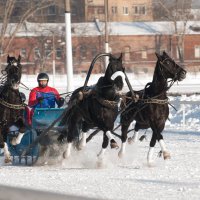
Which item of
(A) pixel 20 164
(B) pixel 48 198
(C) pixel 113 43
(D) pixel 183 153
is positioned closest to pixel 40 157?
(A) pixel 20 164

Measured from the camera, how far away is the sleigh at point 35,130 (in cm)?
1509

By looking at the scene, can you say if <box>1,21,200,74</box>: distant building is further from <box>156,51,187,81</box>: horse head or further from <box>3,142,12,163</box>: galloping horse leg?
<box>156,51,187,81</box>: horse head

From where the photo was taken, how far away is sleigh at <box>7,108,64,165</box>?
15094 mm

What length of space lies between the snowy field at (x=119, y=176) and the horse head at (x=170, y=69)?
1.57 metres

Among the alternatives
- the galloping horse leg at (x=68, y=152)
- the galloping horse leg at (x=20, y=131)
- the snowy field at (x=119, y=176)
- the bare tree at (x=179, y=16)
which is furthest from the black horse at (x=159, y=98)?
the bare tree at (x=179, y=16)

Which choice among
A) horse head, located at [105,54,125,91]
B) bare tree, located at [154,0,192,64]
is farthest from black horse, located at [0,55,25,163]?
bare tree, located at [154,0,192,64]

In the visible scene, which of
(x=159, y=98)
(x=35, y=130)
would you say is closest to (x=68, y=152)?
(x=35, y=130)

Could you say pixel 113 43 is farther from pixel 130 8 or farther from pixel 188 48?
pixel 130 8

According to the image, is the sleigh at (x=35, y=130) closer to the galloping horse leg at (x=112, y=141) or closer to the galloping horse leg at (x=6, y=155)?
the galloping horse leg at (x=6, y=155)

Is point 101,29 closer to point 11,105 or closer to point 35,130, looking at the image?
point 35,130

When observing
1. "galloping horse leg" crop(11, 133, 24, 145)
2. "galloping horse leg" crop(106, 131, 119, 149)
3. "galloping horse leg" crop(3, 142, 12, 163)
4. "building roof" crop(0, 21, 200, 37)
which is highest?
"galloping horse leg" crop(106, 131, 119, 149)

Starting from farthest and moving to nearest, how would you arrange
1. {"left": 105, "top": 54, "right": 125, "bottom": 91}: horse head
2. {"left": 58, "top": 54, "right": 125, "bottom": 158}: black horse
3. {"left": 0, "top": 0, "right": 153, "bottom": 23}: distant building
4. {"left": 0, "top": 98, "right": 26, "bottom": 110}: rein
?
{"left": 0, "top": 0, "right": 153, "bottom": 23}: distant building, {"left": 0, "top": 98, "right": 26, "bottom": 110}: rein, {"left": 58, "top": 54, "right": 125, "bottom": 158}: black horse, {"left": 105, "top": 54, "right": 125, "bottom": 91}: horse head

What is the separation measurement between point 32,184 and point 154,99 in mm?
3356

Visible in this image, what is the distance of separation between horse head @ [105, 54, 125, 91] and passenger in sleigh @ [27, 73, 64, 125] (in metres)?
1.73
